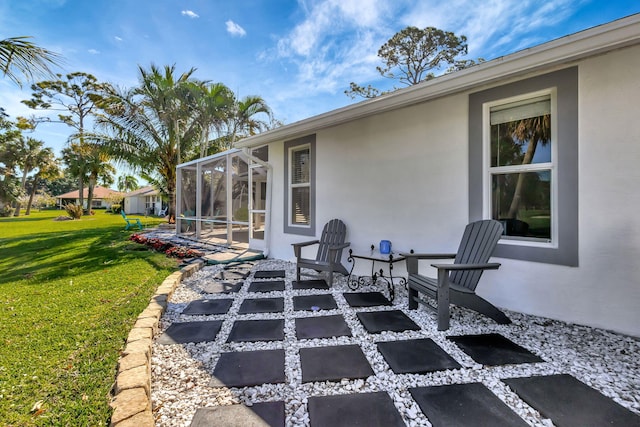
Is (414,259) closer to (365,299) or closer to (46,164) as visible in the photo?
(365,299)

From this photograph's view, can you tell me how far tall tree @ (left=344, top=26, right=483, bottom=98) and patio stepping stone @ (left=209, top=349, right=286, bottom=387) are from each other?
13.4 metres

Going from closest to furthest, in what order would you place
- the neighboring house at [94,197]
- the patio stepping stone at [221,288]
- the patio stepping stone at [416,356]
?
1. the patio stepping stone at [416,356]
2. the patio stepping stone at [221,288]
3. the neighboring house at [94,197]

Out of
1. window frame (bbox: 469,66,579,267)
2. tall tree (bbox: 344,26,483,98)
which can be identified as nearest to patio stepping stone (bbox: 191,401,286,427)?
window frame (bbox: 469,66,579,267)

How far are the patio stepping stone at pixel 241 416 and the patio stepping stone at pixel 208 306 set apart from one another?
5.49 ft

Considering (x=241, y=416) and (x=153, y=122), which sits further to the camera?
(x=153, y=122)

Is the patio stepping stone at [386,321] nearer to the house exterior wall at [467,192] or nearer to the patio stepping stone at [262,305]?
the patio stepping stone at [262,305]

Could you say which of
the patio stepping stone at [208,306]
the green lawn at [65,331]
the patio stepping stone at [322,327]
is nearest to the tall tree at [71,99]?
the green lawn at [65,331]

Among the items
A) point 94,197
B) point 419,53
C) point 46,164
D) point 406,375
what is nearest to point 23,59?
point 406,375

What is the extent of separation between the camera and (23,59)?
362 centimetres

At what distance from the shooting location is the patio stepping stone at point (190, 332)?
255 centimetres

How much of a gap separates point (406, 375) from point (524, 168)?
2.85 m

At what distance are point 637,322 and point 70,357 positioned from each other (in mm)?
5208

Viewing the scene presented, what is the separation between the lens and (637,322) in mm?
A: 2598

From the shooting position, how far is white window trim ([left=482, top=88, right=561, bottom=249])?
3021 mm
